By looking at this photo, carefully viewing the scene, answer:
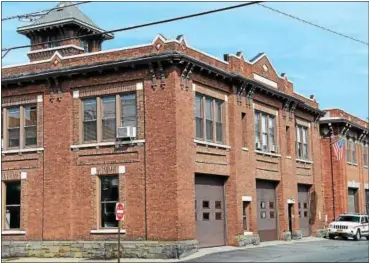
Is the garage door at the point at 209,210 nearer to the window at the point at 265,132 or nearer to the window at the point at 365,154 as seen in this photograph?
the window at the point at 265,132

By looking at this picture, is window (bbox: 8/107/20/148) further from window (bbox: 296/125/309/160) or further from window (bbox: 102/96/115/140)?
window (bbox: 296/125/309/160)

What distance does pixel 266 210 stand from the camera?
33906 millimetres

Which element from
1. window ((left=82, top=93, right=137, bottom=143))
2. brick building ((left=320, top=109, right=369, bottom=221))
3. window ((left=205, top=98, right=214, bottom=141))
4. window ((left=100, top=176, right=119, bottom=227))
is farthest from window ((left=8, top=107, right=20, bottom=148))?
brick building ((left=320, top=109, right=369, bottom=221))

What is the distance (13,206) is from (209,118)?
10.3 metres

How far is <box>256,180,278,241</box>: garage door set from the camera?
33156 millimetres

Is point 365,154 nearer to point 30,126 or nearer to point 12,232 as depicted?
point 30,126

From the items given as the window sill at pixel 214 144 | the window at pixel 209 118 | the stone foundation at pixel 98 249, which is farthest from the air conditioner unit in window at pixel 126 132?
the stone foundation at pixel 98 249

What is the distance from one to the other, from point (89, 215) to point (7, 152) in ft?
18.6

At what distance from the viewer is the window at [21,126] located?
29642 mm

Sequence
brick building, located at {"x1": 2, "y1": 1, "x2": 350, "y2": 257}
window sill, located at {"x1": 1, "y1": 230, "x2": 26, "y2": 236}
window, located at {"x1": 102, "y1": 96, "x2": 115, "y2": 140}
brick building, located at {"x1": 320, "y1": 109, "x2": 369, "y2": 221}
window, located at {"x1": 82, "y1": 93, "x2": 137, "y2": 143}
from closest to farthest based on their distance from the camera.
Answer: brick building, located at {"x1": 2, "y1": 1, "x2": 350, "y2": 257}
window, located at {"x1": 82, "y1": 93, "x2": 137, "y2": 143}
window, located at {"x1": 102, "y1": 96, "x2": 115, "y2": 140}
window sill, located at {"x1": 1, "y1": 230, "x2": 26, "y2": 236}
brick building, located at {"x1": 320, "y1": 109, "x2": 369, "y2": 221}

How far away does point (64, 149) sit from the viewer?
1118 inches

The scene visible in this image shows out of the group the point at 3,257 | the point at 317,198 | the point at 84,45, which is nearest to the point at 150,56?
the point at 3,257

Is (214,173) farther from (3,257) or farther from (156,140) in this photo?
(3,257)

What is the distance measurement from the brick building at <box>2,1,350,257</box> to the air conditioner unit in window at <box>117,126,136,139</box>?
7 cm
